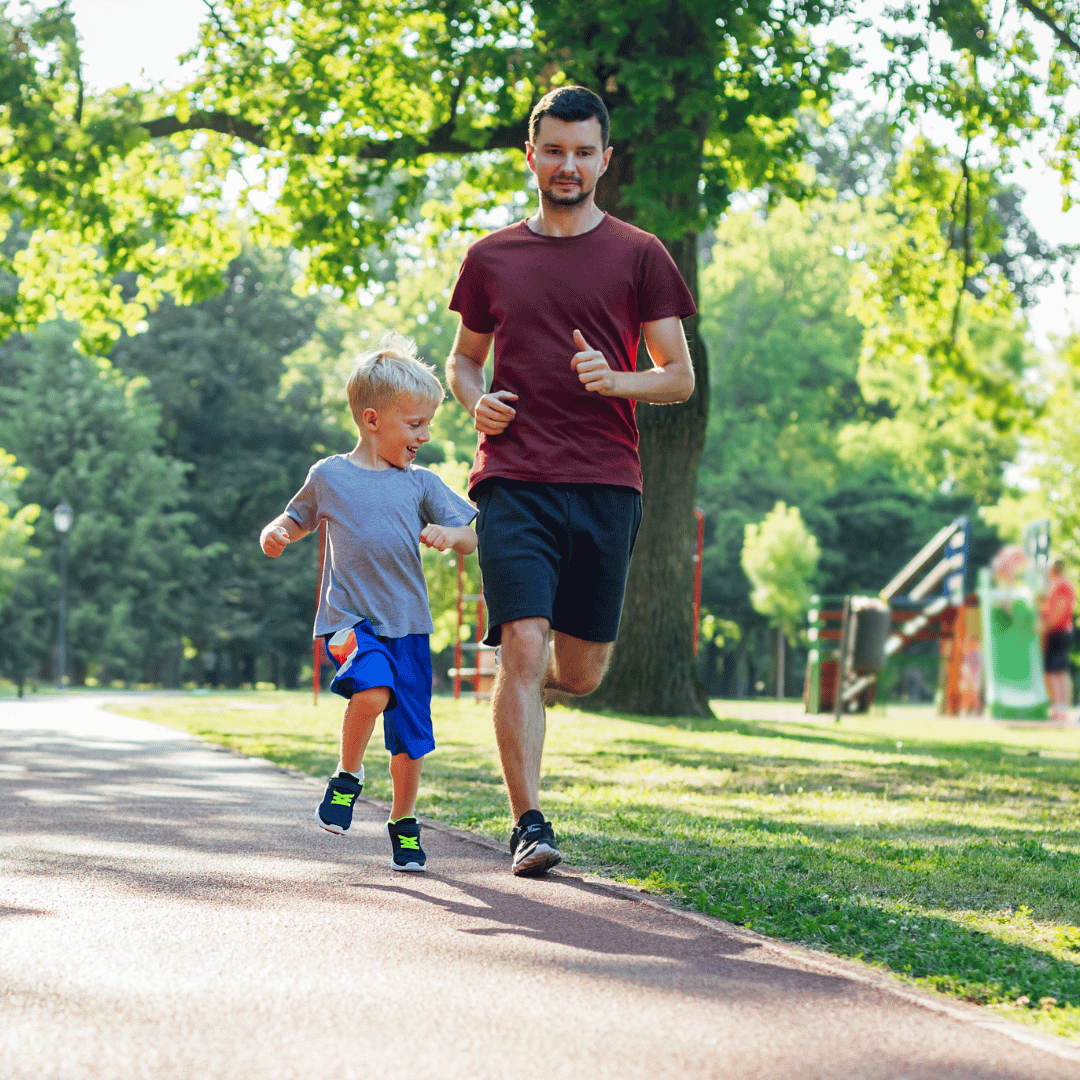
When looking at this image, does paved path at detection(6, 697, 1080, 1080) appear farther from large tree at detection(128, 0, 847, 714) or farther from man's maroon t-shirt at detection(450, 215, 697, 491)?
large tree at detection(128, 0, 847, 714)

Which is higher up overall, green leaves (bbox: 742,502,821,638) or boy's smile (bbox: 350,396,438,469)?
green leaves (bbox: 742,502,821,638)

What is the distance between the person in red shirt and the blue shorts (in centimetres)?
1860

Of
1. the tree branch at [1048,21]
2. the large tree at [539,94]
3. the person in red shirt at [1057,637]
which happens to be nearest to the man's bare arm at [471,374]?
the large tree at [539,94]

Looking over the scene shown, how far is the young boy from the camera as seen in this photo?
478cm

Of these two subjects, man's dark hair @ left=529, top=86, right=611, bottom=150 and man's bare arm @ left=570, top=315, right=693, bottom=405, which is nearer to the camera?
man's bare arm @ left=570, top=315, right=693, bottom=405

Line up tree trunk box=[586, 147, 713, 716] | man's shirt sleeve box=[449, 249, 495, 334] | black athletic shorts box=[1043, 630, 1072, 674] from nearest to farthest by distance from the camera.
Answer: man's shirt sleeve box=[449, 249, 495, 334] < tree trunk box=[586, 147, 713, 716] < black athletic shorts box=[1043, 630, 1072, 674]

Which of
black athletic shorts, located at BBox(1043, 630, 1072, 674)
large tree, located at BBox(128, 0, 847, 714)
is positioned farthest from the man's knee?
black athletic shorts, located at BBox(1043, 630, 1072, 674)

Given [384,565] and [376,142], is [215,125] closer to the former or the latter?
[376,142]

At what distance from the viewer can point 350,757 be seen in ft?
16.0

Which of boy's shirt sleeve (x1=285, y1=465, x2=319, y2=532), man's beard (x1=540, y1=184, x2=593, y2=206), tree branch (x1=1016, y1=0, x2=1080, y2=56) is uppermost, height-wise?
tree branch (x1=1016, y1=0, x2=1080, y2=56)

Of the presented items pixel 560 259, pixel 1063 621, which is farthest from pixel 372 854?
pixel 1063 621

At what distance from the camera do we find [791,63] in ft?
41.1

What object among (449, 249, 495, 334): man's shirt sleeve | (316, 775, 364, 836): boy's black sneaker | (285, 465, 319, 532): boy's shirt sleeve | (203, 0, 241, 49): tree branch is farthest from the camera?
(203, 0, 241, 49): tree branch

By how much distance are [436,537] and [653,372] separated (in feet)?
3.11
